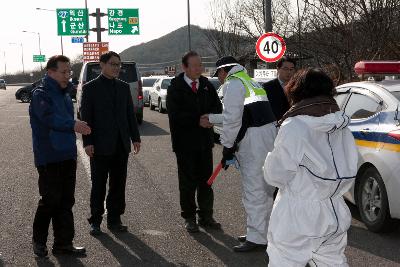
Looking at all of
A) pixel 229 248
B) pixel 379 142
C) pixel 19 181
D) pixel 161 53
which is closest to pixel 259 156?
pixel 229 248

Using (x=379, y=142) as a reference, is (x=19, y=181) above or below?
below

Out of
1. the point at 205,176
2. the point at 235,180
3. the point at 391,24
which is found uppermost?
the point at 391,24

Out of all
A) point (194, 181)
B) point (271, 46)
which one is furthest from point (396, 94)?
point (271, 46)

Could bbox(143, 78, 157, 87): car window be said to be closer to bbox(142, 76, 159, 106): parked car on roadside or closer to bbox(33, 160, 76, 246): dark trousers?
bbox(142, 76, 159, 106): parked car on roadside

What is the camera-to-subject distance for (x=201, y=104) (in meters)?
5.95

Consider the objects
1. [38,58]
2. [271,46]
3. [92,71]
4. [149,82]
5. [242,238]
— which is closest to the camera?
[242,238]

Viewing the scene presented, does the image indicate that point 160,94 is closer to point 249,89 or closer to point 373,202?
point 373,202

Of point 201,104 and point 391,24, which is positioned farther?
point 391,24

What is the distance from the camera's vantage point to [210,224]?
6047 millimetres

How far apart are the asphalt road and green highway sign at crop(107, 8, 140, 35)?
28283mm

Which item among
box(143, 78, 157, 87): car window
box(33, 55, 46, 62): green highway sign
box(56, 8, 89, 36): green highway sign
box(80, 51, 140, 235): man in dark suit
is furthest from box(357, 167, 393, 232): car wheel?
box(33, 55, 46, 62): green highway sign

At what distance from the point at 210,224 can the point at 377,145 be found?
1.86 metres

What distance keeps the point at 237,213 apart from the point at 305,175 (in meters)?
3.57

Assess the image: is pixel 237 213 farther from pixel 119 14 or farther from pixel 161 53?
pixel 161 53
